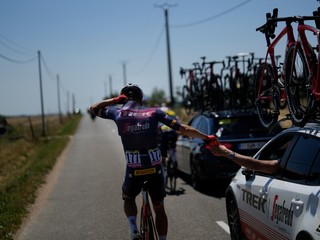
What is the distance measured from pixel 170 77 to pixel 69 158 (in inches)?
648

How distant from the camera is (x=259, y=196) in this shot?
5.04m

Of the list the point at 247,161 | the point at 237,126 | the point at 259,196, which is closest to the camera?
the point at 247,161

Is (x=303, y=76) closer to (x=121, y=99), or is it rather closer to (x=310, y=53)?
(x=310, y=53)

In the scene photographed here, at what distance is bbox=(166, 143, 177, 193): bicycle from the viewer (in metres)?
11.1

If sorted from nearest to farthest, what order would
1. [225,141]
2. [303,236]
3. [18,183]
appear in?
[303,236], [225,141], [18,183]

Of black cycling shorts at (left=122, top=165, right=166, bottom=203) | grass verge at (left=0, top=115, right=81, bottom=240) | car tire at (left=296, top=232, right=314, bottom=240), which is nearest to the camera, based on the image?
car tire at (left=296, top=232, right=314, bottom=240)

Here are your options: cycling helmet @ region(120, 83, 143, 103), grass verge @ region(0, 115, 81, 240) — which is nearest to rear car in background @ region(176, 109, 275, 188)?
grass verge @ region(0, 115, 81, 240)

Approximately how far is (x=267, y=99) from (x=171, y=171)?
4.18 metres

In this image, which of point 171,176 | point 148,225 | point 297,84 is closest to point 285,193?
point 148,225

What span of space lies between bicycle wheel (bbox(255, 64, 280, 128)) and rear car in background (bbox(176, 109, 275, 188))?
66.5 inches

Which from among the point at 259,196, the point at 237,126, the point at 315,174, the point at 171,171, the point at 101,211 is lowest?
the point at 101,211

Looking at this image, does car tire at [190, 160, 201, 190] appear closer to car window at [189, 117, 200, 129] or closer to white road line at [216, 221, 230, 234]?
car window at [189, 117, 200, 129]

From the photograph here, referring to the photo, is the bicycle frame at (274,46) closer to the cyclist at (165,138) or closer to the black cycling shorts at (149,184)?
the black cycling shorts at (149,184)

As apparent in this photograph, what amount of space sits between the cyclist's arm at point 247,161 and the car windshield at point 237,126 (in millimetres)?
5214
